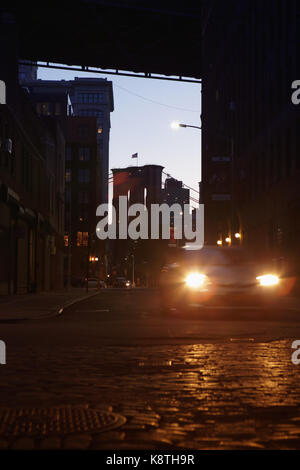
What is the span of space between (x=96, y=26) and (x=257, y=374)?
207 ft

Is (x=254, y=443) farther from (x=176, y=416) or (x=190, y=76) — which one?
(x=190, y=76)

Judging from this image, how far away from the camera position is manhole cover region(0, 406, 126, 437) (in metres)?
5.58

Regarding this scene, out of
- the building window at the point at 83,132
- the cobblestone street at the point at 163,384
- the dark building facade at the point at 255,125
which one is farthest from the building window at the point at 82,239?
the cobblestone street at the point at 163,384

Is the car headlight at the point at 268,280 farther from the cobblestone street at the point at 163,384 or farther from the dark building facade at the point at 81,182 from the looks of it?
the dark building facade at the point at 81,182

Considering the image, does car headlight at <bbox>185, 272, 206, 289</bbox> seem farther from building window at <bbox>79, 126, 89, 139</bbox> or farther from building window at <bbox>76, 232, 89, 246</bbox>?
building window at <bbox>79, 126, 89, 139</bbox>

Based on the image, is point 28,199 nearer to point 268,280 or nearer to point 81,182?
point 268,280

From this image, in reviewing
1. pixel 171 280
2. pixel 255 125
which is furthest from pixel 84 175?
pixel 171 280

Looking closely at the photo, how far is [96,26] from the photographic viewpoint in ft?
225

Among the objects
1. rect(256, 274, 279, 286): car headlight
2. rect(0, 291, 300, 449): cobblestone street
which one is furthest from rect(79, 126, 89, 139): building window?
rect(0, 291, 300, 449): cobblestone street

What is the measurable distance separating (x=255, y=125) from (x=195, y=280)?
35990 mm

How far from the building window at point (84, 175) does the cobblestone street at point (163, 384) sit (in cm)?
14072

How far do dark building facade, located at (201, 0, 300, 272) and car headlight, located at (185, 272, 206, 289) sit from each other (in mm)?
20297

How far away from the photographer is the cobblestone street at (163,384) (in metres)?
5.42
